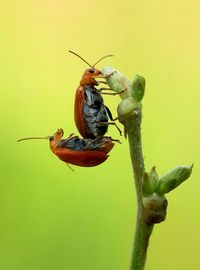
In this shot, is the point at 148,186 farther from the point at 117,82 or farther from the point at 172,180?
the point at 117,82

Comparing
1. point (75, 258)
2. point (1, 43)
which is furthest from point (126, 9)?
point (75, 258)

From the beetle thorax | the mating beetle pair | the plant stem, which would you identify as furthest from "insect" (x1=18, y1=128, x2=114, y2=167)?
the plant stem

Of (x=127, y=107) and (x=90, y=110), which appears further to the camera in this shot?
(x=90, y=110)

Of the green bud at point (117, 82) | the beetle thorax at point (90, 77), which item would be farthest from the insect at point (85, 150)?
the green bud at point (117, 82)

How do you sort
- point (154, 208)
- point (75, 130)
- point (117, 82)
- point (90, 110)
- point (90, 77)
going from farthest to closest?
1. point (75, 130)
2. point (90, 77)
3. point (90, 110)
4. point (117, 82)
5. point (154, 208)

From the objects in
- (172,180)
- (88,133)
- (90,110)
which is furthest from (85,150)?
(172,180)

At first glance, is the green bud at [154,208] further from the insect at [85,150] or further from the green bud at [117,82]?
the insect at [85,150]

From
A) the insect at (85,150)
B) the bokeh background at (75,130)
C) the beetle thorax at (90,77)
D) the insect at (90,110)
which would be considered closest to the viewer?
the insect at (85,150)
